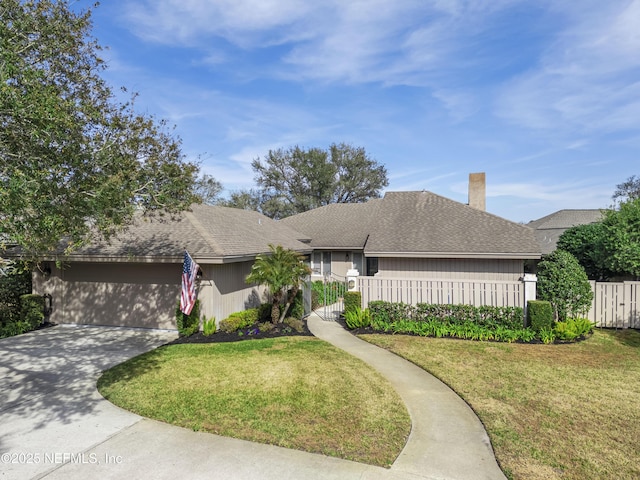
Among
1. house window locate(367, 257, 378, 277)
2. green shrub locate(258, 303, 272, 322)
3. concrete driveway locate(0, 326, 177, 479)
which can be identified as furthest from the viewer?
house window locate(367, 257, 378, 277)

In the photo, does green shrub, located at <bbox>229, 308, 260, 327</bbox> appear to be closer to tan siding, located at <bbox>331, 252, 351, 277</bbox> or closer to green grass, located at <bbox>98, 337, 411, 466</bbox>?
green grass, located at <bbox>98, 337, 411, 466</bbox>

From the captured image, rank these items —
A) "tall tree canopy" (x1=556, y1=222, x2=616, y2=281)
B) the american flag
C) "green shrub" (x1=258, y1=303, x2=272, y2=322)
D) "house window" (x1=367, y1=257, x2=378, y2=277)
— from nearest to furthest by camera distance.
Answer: the american flag, "green shrub" (x1=258, y1=303, x2=272, y2=322), "tall tree canopy" (x1=556, y1=222, x2=616, y2=281), "house window" (x1=367, y1=257, x2=378, y2=277)

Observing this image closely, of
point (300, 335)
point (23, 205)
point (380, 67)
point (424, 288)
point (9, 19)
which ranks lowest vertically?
point (300, 335)

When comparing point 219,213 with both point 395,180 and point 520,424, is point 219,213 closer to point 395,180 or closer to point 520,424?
point 520,424

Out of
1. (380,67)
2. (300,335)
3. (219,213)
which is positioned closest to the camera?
(300,335)

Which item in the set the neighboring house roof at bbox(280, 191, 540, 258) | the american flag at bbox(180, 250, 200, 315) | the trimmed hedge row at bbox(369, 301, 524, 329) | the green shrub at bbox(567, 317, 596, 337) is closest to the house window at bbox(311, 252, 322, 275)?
the neighboring house roof at bbox(280, 191, 540, 258)

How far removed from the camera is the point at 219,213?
721 inches

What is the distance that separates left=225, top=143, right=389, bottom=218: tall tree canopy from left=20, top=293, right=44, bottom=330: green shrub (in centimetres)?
3224

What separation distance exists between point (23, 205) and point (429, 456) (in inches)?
294

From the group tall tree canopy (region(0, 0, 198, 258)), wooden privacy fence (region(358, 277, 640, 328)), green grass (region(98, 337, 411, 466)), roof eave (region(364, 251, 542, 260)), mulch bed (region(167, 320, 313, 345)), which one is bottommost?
mulch bed (region(167, 320, 313, 345))

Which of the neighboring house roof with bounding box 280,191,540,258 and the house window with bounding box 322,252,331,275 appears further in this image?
the house window with bounding box 322,252,331,275

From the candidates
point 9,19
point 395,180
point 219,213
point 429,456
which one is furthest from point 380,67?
point 395,180

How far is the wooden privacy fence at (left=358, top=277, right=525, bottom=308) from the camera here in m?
12.1

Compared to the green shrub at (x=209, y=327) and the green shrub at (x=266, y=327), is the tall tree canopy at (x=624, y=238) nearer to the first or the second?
the green shrub at (x=266, y=327)
